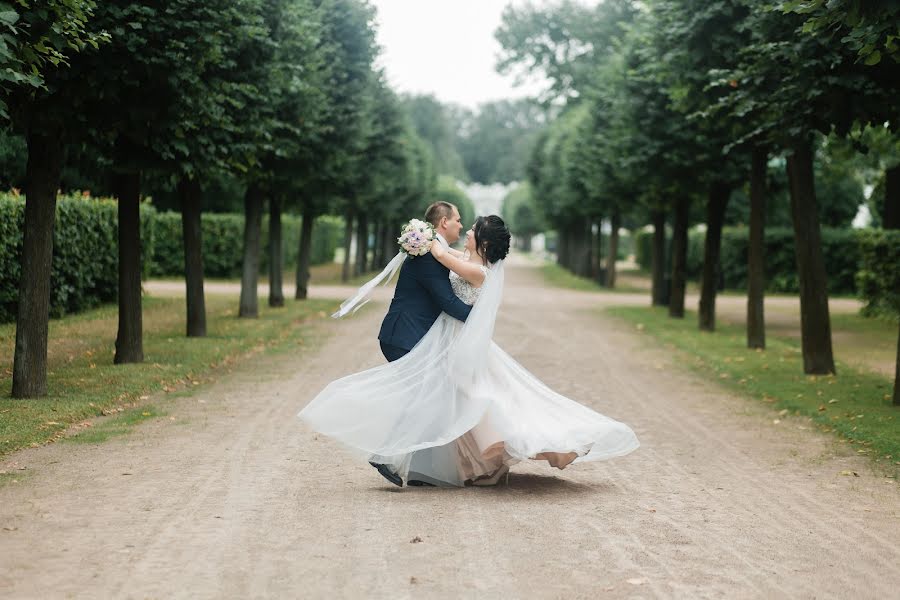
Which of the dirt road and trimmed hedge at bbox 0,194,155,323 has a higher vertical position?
trimmed hedge at bbox 0,194,155,323

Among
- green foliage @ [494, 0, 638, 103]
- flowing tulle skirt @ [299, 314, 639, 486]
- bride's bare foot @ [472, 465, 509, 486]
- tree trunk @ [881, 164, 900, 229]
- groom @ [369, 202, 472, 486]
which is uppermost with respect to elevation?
green foliage @ [494, 0, 638, 103]

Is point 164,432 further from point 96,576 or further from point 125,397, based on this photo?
point 96,576

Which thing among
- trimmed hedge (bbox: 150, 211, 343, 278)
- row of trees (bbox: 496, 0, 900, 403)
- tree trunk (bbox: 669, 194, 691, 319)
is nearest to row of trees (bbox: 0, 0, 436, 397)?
row of trees (bbox: 496, 0, 900, 403)

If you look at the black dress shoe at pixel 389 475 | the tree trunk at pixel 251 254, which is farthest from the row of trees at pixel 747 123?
the tree trunk at pixel 251 254

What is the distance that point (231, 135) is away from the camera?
55.6 ft

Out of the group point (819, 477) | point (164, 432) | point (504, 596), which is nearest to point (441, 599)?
point (504, 596)

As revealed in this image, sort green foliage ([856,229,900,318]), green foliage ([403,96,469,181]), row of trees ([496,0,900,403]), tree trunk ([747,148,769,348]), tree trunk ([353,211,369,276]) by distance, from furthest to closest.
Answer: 1. green foliage ([403,96,469,181])
2. tree trunk ([353,211,369,276])
3. green foliage ([856,229,900,318])
4. tree trunk ([747,148,769,348])
5. row of trees ([496,0,900,403])

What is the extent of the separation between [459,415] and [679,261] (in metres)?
21.1

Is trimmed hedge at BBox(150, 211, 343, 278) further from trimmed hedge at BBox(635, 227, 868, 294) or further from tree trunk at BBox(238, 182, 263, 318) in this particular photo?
trimmed hedge at BBox(635, 227, 868, 294)

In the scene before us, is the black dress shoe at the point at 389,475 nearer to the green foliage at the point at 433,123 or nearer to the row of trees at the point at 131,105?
the row of trees at the point at 131,105

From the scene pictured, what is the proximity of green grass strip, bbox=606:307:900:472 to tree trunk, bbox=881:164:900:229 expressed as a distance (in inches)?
396

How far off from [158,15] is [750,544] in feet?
30.6

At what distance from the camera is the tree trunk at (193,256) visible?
66.4 feet

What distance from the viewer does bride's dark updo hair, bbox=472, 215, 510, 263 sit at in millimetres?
8789
